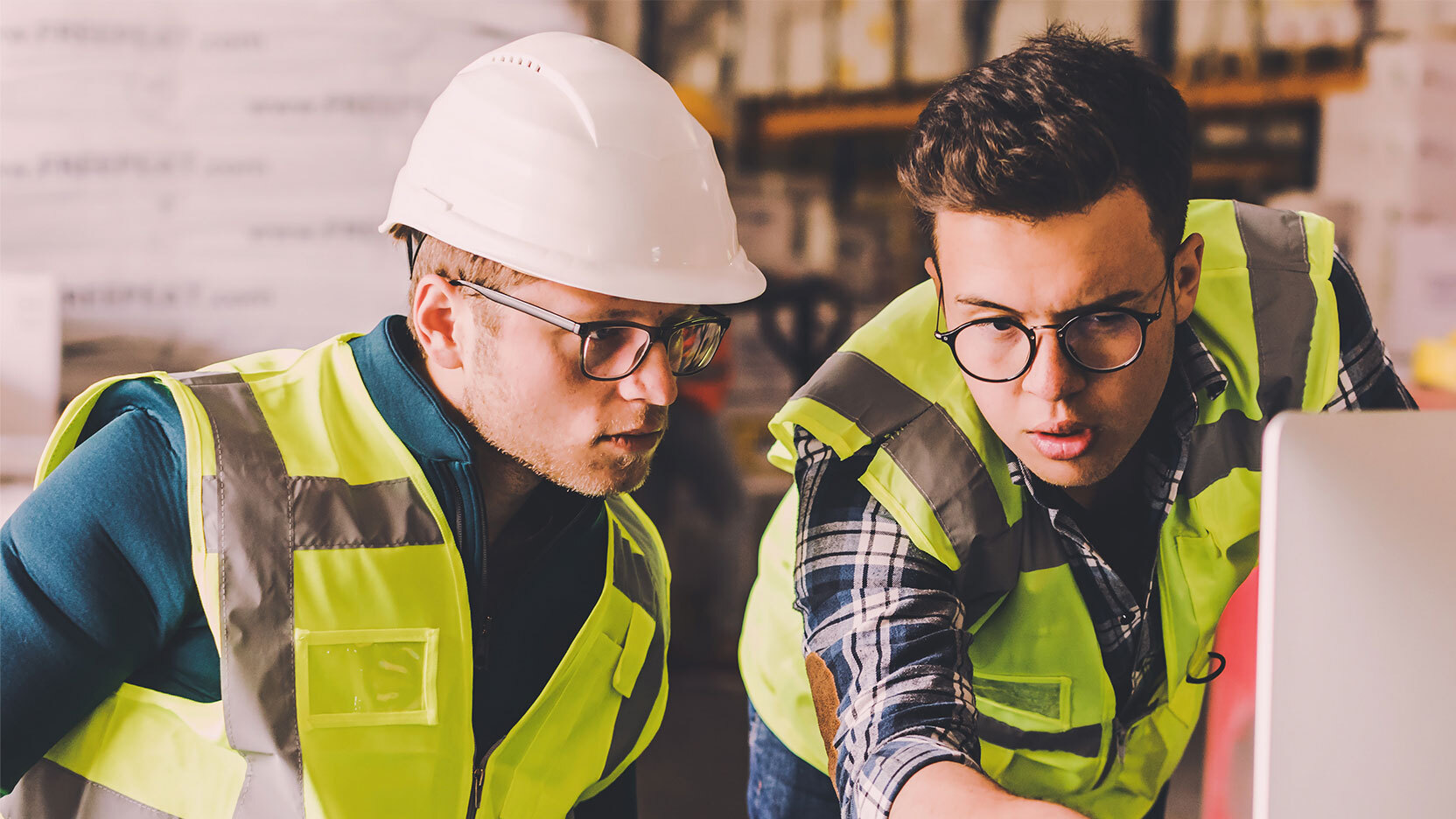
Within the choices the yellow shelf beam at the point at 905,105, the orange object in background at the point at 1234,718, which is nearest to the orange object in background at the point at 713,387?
the yellow shelf beam at the point at 905,105

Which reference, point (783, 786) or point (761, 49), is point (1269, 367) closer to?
point (783, 786)

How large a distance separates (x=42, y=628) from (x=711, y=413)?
87.1 inches

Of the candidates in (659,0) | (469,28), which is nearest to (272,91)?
(469,28)

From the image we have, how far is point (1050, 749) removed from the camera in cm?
128

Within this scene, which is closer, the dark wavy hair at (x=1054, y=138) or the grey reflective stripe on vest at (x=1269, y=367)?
the dark wavy hair at (x=1054, y=138)

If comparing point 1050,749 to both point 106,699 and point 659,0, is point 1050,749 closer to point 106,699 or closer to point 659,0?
point 106,699

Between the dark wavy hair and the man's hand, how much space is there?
0.51 metres

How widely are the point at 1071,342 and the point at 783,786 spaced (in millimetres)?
712

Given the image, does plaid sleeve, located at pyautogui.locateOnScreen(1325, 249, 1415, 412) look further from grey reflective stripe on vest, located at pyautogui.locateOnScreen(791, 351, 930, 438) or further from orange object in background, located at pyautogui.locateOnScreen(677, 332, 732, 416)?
orange object in background, located at pyautogui.locateOnScreen(677, 332, 732, 416)

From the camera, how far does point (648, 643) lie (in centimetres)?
134

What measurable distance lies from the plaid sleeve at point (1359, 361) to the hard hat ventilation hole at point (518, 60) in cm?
91

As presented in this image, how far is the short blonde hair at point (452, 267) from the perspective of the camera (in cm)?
122

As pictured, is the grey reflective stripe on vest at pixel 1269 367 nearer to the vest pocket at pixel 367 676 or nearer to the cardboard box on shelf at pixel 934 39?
the vest pocket at pixel 367 676

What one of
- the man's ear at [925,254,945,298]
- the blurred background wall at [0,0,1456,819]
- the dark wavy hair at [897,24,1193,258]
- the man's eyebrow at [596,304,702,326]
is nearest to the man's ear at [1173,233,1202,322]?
the dark wavy hair at [897,24,1193,258]
